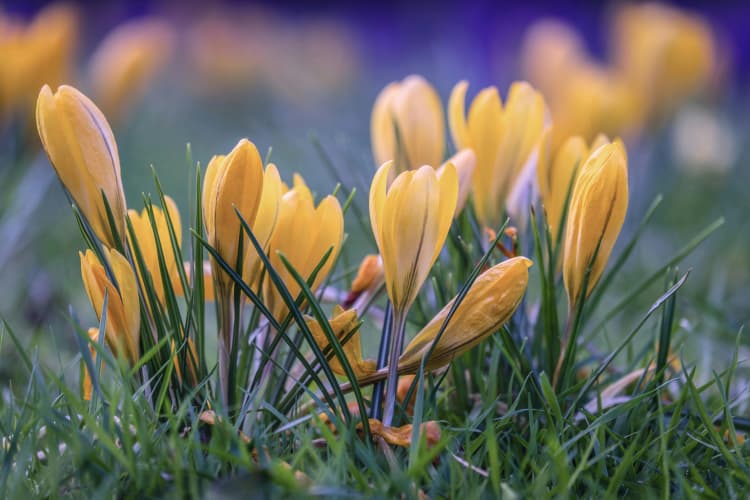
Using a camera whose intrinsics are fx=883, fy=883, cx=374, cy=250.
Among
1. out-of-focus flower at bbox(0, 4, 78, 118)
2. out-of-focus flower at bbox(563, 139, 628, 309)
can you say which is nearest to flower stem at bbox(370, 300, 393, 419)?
out-of-focus flower at bbox(563, 139, 628, 309)

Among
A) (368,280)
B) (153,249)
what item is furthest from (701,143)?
(153,249)

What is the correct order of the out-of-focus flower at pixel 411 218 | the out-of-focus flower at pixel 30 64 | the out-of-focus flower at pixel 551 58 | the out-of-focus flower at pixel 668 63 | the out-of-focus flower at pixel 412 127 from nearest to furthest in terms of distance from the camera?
1. the out-of-focus flower at pixel 411 218
2. the out-of-focus flower at pixel 412 127
3. the out-of-focus flower at pixel 30 64
4. the out-of-focus flower at pixel 668 63
5. the out-of-focus flower at pixel 551 58

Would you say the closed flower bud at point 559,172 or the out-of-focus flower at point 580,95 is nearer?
the closed flower bud at point 559,172

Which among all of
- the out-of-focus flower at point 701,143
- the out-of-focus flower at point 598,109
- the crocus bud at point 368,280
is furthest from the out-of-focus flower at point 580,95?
the crocus bud at point 368,280

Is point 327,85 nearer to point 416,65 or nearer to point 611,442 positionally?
point 416,65

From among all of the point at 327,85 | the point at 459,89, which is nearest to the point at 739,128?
the point at 327,85

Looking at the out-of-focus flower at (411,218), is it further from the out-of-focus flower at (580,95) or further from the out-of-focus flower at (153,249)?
the out-of-focus flower at (580,95)
